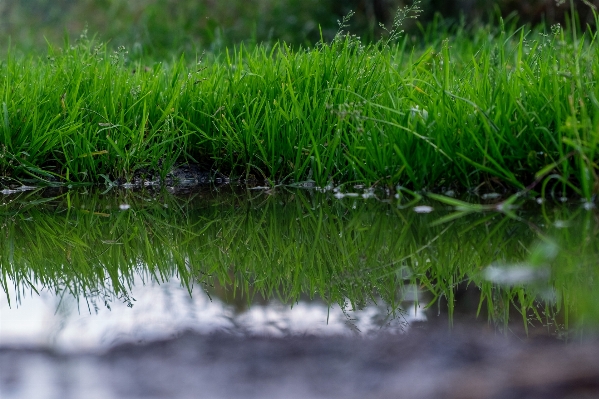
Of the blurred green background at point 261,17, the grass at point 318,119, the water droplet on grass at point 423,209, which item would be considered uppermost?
the blurred green background at point 261,17

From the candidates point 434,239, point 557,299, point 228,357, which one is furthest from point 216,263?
point 557,299

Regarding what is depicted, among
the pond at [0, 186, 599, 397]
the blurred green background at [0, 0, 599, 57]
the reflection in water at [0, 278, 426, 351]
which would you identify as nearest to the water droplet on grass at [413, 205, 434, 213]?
the pond at [0, 186, 599, 397]

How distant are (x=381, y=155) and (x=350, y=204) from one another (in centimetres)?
24

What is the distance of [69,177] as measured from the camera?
10.1 feet

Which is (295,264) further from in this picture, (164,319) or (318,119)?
(318,119)

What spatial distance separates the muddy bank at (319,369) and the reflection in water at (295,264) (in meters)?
0.11

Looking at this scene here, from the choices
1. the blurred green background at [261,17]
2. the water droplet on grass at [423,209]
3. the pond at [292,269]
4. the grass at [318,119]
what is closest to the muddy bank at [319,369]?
the pond at [292,269]

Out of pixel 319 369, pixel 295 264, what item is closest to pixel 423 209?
pixel 295 264

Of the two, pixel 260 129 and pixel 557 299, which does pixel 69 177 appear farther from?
pixel 557 299

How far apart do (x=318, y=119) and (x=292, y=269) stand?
117cm

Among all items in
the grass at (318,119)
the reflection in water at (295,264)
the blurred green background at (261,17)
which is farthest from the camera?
the blurred green background at (261,17)

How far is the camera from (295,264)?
1839 millimetres

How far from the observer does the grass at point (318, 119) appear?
2.36 m

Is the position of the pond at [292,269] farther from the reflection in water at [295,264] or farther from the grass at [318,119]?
the grass at [318,119]
